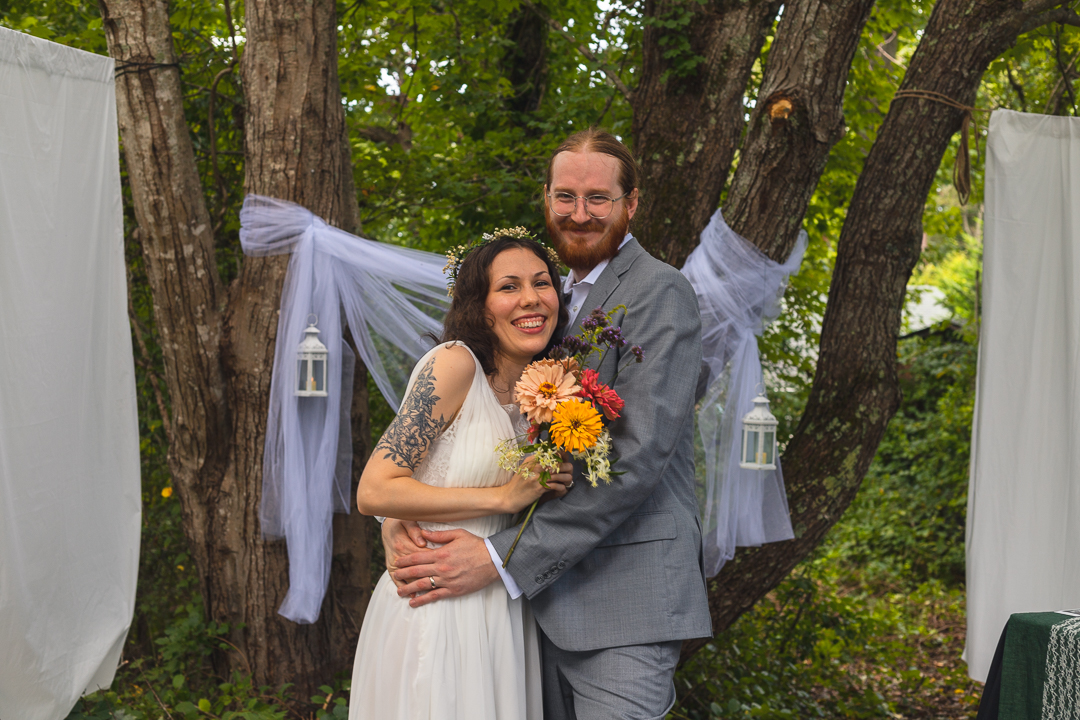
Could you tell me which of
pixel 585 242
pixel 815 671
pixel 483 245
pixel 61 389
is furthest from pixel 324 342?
pixel 815 671

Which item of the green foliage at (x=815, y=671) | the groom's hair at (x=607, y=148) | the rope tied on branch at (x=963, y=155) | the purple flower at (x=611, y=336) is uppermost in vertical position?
the rope tied on branch at (x=963, y=155)

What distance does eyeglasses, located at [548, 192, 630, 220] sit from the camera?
2.27 metres

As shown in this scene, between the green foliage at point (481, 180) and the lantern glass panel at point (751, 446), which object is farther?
the green foliage at point (481, 180)

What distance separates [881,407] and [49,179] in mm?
3161

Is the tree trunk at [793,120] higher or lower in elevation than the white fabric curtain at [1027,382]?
higher

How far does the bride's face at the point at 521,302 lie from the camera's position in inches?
82.7

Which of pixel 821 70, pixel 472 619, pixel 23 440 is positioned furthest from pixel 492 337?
pixel 821 70

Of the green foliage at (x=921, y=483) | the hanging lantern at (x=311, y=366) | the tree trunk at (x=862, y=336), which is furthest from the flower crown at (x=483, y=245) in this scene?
the green foliage at (x=921, y=483)

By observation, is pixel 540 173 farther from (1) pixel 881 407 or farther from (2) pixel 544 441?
(2) pixel 544 441

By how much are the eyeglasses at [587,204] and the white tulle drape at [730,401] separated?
3.27 feet

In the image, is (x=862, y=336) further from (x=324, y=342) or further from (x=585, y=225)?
(x=324, y=342)

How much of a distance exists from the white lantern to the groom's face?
107cm

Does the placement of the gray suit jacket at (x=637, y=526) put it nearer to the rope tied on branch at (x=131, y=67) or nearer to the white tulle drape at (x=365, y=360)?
the white tulle drape at (x=365, y=360)

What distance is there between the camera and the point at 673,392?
6.64 feet
